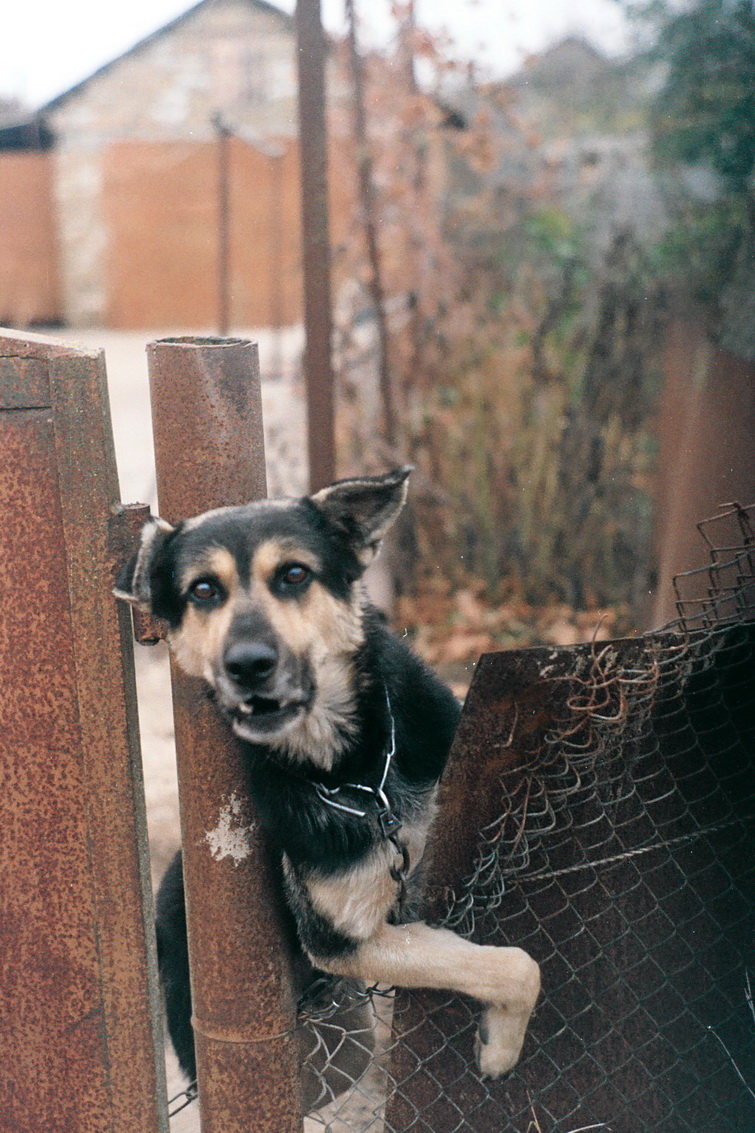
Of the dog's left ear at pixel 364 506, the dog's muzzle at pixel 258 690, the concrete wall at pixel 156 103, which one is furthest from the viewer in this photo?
the concrete wall at pixel 156 103

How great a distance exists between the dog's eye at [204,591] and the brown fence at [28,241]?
23415 millimetres

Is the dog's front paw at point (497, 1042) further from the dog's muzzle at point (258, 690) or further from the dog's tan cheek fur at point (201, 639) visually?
the dog's tan cheek fur at point (201, 639)

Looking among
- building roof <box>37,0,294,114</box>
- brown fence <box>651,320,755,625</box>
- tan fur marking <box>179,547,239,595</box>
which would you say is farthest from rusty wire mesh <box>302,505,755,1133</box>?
building roof <box>37,0,294,114</box>

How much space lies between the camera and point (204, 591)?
2.46 m

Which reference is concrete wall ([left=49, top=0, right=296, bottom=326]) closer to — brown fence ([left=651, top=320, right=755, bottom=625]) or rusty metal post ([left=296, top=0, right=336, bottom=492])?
brown fence ([left=651, top=320, right=755, bottom=625])

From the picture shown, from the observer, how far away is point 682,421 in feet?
20.8

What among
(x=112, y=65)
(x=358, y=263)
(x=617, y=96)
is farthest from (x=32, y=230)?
(x=358, y=263)

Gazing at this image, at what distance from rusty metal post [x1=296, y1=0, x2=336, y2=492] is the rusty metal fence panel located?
260 cm

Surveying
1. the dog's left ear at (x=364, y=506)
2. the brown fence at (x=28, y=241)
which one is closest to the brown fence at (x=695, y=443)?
the dog's left ear at (x=364, y=506)

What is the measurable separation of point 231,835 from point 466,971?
612mm

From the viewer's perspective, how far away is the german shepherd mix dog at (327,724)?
7.63ft

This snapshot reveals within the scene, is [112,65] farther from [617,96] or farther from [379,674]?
[379,674]

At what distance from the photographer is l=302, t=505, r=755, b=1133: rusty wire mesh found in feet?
7.64

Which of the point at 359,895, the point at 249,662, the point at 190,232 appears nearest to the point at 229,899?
Answer: the point at 359,895
